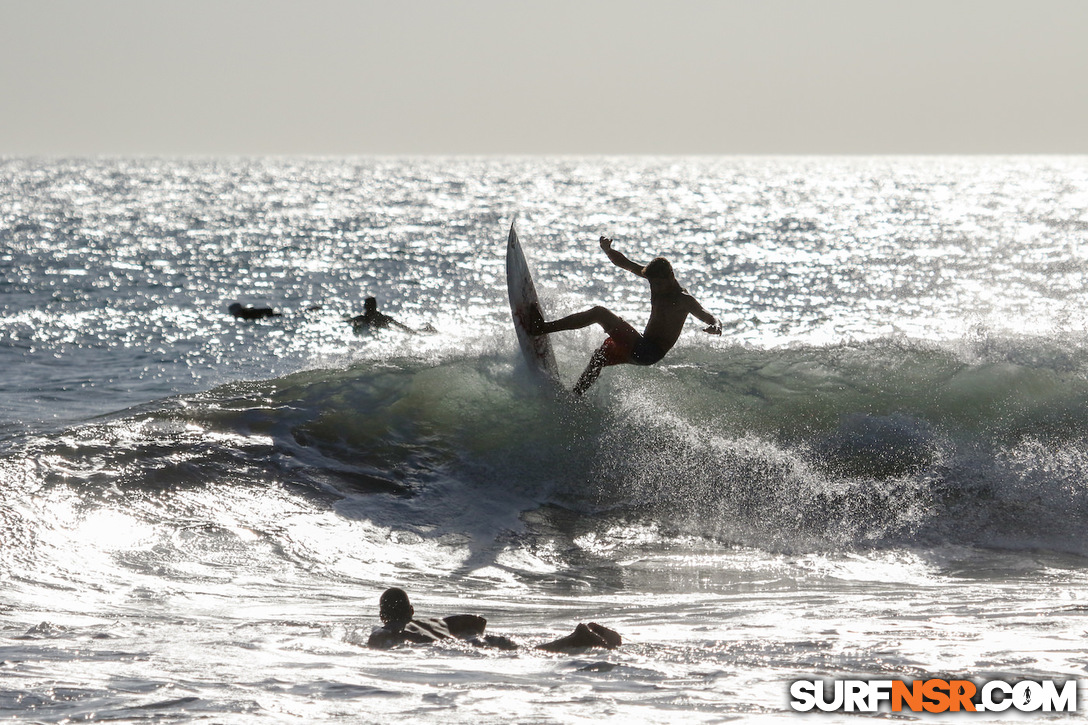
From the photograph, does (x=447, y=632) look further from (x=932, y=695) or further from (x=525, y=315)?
(x=525, y=315)

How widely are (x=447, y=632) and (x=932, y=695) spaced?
2.64 meters

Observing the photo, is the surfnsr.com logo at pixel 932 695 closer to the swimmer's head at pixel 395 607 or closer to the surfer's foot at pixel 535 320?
the swimmer's head at pixel 395 607

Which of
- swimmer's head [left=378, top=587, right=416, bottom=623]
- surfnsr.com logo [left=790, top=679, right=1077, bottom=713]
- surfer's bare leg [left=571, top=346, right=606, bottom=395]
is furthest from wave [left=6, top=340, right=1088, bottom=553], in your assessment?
surfnsr.com logo [left=790, top=679, right=1077, bottom=713]

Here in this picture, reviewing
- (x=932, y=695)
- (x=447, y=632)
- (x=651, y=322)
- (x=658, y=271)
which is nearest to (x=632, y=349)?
(x=651, y=322)

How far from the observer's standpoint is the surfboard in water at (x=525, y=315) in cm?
1114

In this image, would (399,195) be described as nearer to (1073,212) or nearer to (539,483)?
(1073,212)

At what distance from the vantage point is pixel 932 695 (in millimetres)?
4965

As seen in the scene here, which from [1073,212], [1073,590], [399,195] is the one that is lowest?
[1073,590]

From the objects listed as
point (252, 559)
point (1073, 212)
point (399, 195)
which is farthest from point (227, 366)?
point (399, 195)

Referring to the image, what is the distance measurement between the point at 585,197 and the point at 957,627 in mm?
95824

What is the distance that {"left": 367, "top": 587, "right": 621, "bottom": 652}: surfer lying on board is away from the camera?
5.73 meters

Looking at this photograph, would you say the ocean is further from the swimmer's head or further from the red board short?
the red board short

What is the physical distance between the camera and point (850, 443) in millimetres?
10695

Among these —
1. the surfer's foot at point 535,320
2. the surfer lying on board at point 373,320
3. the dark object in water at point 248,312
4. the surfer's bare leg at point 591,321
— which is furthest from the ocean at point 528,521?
the dark object in water at point 248,312
